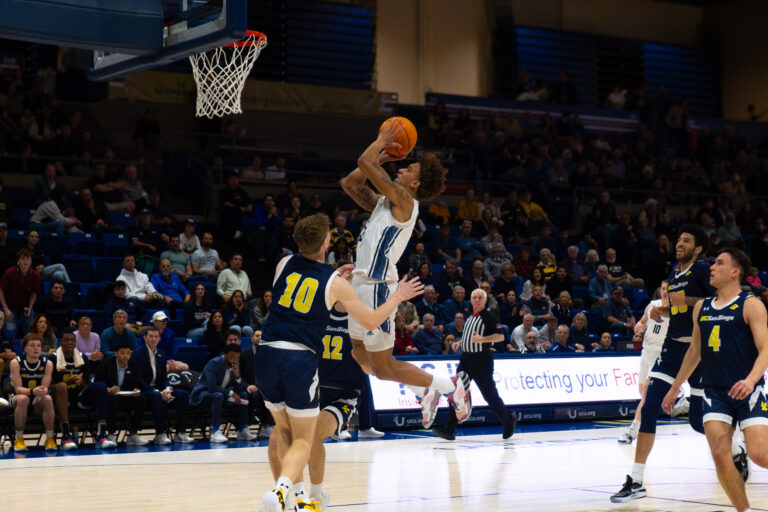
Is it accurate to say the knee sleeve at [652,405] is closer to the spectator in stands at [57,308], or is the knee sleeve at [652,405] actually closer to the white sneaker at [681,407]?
the spectator in stands at [57,308]

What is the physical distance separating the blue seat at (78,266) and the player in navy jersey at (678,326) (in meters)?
9.41

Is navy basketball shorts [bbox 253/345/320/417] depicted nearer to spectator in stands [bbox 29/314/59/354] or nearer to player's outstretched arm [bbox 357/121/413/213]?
player's outstretched arm [bbox 357/121/413/213]

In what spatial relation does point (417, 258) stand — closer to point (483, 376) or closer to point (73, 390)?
point (483, 376)

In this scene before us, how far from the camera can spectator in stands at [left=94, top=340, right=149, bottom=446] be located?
11.9 meters

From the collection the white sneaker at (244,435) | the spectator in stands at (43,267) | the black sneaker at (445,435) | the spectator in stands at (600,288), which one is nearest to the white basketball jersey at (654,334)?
the black sneaker at (445,435)

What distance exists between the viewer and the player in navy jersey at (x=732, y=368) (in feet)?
20.0

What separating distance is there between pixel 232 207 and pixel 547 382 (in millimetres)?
6260

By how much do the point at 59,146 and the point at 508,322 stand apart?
8546mm

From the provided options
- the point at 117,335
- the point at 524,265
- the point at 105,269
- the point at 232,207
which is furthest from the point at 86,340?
the point at 524,265

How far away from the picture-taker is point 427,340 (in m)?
14.7

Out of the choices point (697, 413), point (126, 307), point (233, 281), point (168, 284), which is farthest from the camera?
point (233, 281)

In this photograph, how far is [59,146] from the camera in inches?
676

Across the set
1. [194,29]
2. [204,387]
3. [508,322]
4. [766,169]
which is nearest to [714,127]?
[766,169]

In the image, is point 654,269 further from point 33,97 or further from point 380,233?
point 380,233
